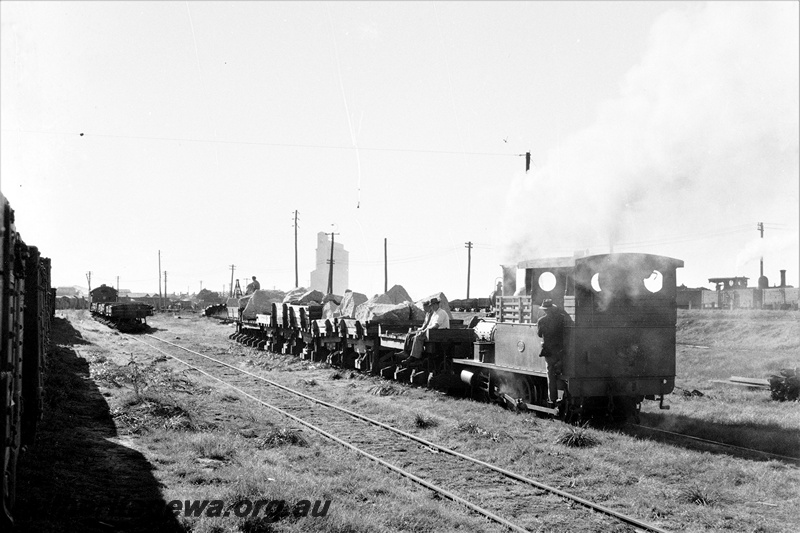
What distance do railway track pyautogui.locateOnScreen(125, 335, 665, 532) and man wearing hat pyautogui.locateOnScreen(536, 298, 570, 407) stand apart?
2.19 meters

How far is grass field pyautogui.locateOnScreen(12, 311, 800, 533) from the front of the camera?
231 inches

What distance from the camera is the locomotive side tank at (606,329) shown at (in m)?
9.80

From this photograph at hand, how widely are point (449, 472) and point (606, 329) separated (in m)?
3.72

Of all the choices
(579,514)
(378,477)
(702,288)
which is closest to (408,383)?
(378,477)

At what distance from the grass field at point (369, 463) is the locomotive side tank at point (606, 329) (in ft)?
2.14

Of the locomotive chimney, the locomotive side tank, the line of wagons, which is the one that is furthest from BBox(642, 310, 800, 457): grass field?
the locomotive chimney

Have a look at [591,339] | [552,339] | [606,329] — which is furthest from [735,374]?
[552,339]

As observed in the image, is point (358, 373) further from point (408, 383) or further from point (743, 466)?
point (743, 466)

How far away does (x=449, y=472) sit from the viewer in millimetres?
7613

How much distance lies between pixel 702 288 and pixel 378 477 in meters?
44.4

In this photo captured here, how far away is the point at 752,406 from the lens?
12.3 meters

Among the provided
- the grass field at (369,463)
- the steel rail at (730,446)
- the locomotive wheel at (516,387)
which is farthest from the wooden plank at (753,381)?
the locomotive wheel at (516,387)

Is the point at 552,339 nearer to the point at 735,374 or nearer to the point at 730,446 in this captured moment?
the point at 730,446

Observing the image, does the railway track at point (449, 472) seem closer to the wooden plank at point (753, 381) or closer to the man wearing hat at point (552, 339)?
the man wearing hat at point (552, 339)
